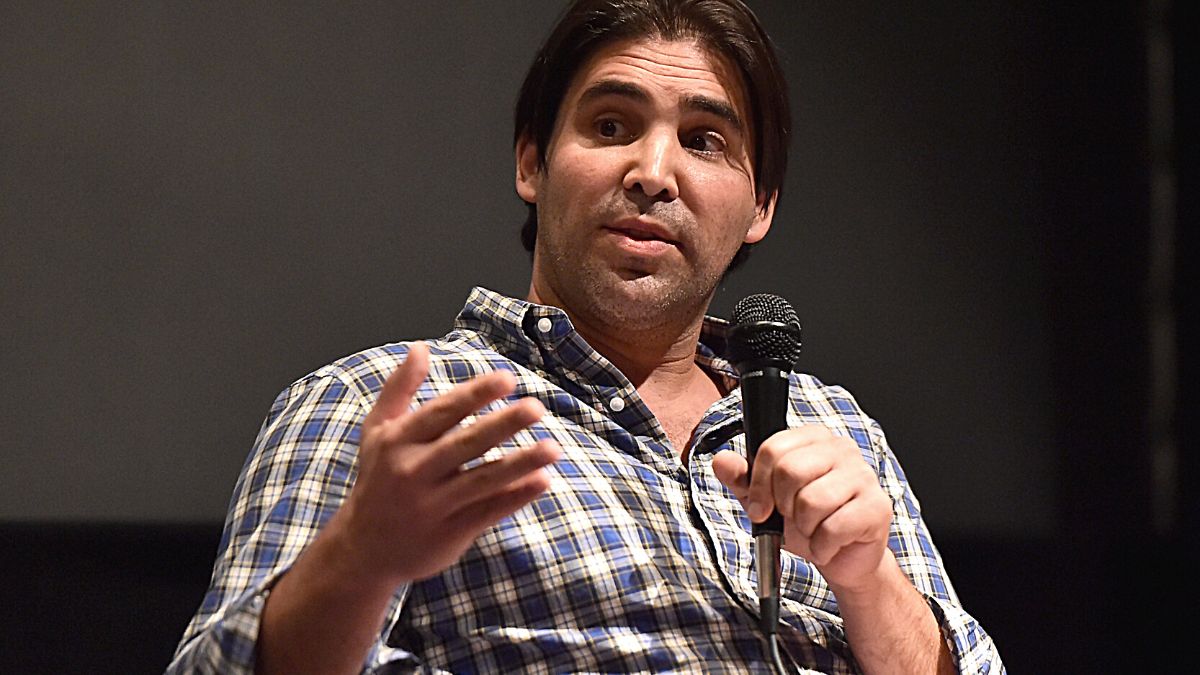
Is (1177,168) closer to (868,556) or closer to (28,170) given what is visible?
(868,556)

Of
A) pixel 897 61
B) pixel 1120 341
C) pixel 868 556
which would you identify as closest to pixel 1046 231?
pixel 1120 341

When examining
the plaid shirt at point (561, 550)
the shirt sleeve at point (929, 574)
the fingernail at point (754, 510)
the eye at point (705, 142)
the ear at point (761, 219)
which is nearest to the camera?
the fingernail at point (754, 510)

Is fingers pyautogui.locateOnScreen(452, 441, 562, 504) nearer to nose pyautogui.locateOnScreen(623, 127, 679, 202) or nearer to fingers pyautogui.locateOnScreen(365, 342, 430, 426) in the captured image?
fingers pyautogui.locateOnScreen(365, 342, 430, 426)

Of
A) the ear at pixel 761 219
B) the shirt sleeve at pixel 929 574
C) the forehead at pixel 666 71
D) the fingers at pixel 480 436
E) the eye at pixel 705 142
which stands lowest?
the shirt sleeve at pixel 929 574

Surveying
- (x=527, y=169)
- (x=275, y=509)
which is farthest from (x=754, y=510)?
(x=527, y=169)

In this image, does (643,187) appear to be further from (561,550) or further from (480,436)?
(480,436)

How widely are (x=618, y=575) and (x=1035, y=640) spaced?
1.02m

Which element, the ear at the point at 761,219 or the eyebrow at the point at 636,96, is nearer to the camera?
the eyebrow at the point at 636,96

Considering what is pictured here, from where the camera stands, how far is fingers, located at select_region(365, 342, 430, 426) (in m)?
0.95

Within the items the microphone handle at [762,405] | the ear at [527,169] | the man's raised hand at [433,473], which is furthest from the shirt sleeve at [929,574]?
the man's raised hand at [433,473]

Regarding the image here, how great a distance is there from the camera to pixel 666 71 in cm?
161

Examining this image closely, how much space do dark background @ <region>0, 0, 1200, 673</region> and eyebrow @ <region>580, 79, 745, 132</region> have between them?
0.85 feet

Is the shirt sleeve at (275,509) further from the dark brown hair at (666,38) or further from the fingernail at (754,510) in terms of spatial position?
the dark brown hair at (666,38)

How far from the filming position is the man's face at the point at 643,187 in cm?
155
